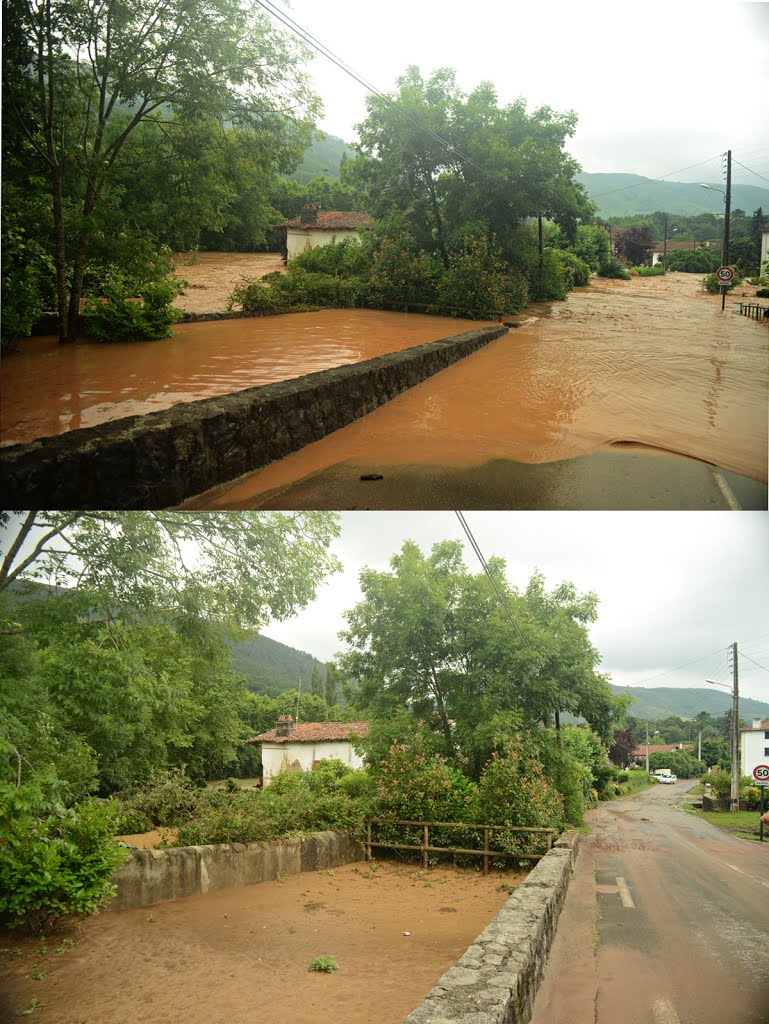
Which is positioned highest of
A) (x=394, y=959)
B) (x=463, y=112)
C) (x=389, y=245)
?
(x=463, y=112)

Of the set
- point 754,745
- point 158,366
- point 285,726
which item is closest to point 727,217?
point 158,366

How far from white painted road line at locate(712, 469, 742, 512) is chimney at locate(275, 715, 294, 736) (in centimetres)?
1377

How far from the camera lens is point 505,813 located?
10109 mm

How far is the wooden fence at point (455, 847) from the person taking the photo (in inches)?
392

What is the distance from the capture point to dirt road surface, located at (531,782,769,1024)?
178 inches

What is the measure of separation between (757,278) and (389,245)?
4.41m

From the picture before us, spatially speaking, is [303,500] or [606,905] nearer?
[303,500]

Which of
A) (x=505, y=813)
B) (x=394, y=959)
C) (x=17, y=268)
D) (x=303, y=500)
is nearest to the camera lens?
(x=303, y=500)

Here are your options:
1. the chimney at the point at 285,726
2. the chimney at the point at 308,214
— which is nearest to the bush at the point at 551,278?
the chimney at the point at 308,214

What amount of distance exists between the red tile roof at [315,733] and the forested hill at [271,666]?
1063mm

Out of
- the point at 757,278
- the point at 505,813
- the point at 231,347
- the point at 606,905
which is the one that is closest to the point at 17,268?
the point at 231,347

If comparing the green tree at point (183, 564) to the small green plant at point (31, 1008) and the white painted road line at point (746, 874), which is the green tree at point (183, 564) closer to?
the small green plant at point (31, 1008)

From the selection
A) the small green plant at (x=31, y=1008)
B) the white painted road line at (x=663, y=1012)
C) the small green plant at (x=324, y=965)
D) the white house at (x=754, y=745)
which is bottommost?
the white house at (x=754, y=745)

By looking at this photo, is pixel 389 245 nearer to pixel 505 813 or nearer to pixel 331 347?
pixel 331 347
